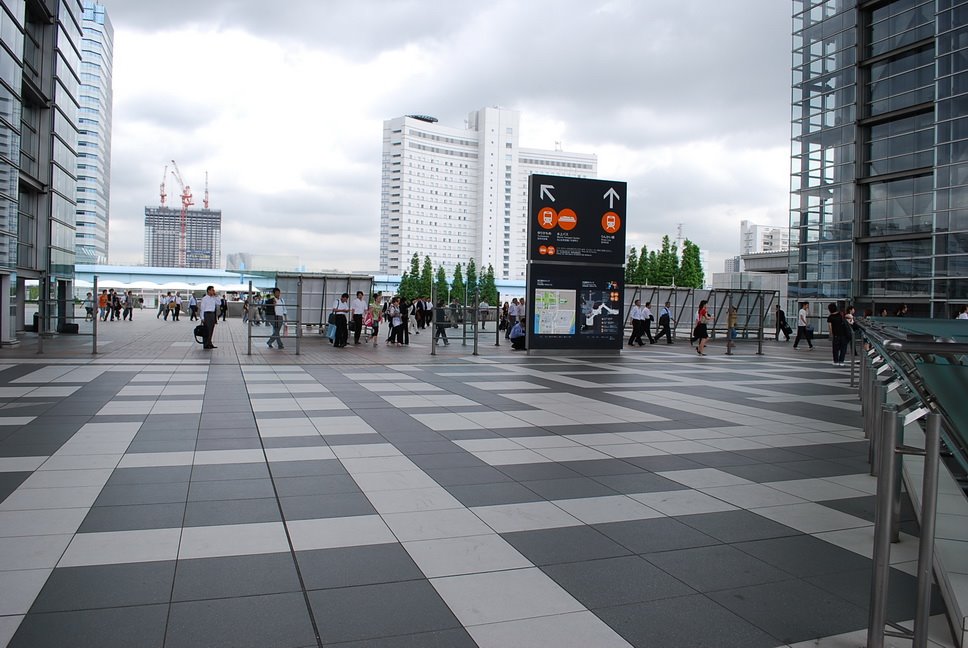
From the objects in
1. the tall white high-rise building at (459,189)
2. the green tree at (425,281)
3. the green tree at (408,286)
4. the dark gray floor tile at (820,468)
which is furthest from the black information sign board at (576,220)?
the tall white high-rise building at (459,189)

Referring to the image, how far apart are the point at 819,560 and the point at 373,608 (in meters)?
2.61

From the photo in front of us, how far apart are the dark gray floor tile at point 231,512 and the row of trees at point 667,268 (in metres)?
102

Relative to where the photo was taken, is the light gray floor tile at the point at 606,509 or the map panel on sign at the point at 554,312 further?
the map panel on sign at the point at 554,312

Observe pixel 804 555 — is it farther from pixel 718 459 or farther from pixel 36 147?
pixel 36 147

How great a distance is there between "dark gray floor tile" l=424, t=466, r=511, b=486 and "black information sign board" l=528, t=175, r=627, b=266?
14.4 m

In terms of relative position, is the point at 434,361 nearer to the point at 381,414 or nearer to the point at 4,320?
the point at 381,414

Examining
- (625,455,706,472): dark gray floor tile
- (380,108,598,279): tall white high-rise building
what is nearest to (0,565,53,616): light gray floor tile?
(625,455,706,472): dark gray floor tile

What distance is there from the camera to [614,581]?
394 centimetres

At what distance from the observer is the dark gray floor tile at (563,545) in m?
4.29

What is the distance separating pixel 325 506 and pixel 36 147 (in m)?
27.9

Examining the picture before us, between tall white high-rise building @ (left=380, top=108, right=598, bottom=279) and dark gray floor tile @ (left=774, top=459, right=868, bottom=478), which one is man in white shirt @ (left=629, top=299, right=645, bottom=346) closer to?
dark gray floor tile @ (left=774, top=459, right=868, bottom=478)

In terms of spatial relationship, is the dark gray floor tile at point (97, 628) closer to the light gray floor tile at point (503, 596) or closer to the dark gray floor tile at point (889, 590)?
the light gray floor tile at point (503, 596)

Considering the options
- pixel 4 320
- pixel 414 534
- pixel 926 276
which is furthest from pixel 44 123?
pixel 926 276

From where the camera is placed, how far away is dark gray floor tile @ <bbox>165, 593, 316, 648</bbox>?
124 inches
